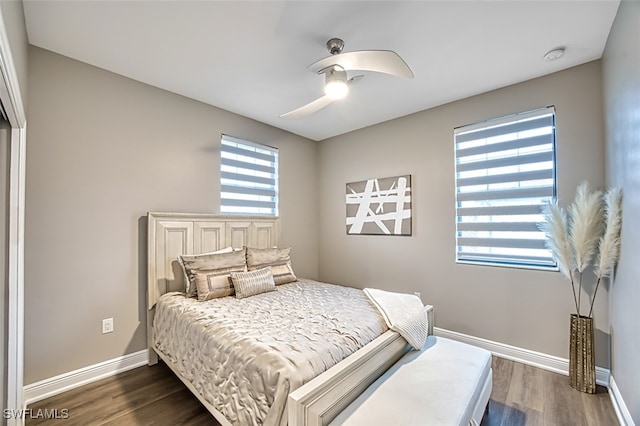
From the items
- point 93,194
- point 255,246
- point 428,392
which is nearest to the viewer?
point 428,392

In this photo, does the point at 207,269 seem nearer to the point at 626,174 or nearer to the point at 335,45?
the point at 335,45

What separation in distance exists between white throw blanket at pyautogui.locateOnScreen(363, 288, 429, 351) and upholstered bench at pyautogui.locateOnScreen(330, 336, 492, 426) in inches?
4.2

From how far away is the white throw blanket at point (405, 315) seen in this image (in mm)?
2004

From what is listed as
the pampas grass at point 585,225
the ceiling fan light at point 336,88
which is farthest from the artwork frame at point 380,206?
the ceiling fan light at point 336,88

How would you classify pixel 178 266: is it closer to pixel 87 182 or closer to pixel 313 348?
pixel 87 182

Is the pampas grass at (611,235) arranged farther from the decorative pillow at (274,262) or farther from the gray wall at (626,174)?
the decorative pillow at (274,262)

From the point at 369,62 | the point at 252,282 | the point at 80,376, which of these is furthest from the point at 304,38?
the point at 80,376

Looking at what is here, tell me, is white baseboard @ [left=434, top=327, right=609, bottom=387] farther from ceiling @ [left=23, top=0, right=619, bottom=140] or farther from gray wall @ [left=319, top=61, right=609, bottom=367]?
ceiling @ [left=23, top=0, right=619, bottom=140]

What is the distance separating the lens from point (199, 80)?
2.74m

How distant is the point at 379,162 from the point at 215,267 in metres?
2.41

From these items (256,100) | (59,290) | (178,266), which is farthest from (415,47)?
(59,290)

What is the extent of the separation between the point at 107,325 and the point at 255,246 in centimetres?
157

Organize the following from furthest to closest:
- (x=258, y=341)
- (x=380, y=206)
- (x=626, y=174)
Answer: (x=380, y=206)
(x=626, y=174)
(x=258, y=341)

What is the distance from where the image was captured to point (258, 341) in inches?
65.0
